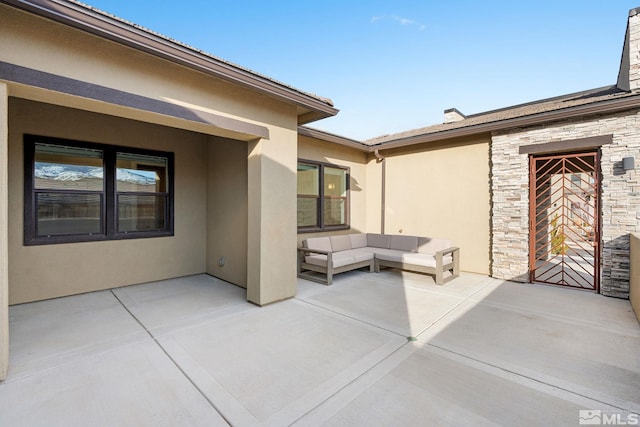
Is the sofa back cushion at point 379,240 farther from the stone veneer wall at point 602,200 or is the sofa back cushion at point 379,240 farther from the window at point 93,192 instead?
the window at point 93,192

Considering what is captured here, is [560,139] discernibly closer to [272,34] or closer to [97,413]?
[272,34]

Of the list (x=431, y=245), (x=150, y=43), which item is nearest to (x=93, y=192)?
(x=150, y=43)

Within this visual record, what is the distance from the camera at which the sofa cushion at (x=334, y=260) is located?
597cm

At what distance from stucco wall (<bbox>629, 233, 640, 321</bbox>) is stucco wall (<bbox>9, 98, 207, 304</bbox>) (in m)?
7.45

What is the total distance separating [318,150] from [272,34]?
11.3 ft

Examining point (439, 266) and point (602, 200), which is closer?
point (602, 200)

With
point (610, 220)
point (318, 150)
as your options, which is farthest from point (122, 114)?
point (610, 220)

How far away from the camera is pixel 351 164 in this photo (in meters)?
8.24

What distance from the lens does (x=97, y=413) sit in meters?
2.16

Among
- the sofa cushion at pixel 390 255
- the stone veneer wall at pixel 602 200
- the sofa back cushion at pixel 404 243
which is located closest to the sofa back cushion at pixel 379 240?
the sofa back cushion at pixel 404 243

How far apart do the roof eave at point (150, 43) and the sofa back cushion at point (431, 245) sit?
419 cm

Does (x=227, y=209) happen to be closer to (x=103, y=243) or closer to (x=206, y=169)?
(x=206, y=169)

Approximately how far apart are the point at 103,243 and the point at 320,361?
4.70 meters

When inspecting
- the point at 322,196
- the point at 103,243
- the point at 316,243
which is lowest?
the point at 316,243
